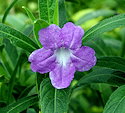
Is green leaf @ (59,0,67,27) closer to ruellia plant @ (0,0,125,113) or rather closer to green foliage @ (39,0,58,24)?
ruellia plant @ (0,0,125,113)

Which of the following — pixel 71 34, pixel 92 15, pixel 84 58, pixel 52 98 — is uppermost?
pixel 71 34

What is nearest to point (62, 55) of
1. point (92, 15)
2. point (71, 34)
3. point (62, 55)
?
point (62, 55)

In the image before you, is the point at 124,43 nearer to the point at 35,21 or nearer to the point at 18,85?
the point at 18,85

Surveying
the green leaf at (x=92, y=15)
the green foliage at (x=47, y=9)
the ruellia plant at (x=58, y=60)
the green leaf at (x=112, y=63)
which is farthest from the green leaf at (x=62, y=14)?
the green leaf at (x=92, y=15)

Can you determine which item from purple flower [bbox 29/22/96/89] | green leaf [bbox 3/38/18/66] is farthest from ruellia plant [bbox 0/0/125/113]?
green leaf [bbox 3/38/18/66]

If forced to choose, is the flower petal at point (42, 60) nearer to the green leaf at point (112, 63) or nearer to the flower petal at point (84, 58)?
the flower petal at point (84, 58)

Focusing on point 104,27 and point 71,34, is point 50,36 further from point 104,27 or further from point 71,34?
point 104,27
